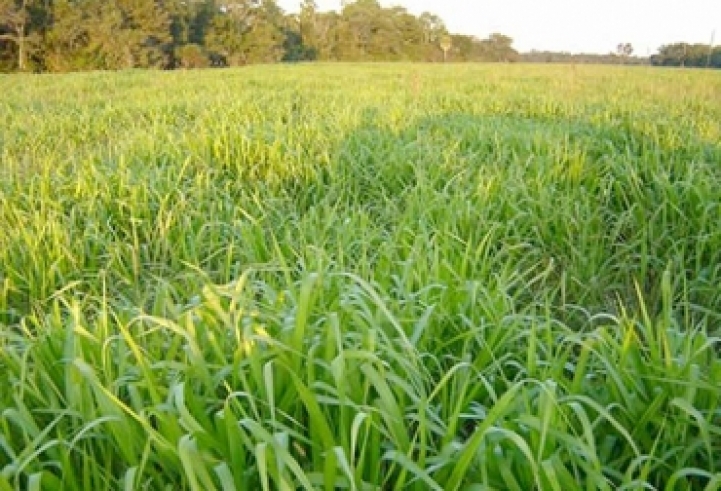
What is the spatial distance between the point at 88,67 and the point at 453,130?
35.8 m

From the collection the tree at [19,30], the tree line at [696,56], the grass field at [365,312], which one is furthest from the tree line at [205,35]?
the grass field at [365,312]

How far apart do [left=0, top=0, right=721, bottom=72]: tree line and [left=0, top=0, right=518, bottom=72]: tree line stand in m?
0.07

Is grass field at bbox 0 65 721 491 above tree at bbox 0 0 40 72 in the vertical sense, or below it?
below

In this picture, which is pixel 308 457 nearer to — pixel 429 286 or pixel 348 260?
pixel 429 286

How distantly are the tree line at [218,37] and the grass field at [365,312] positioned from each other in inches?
278

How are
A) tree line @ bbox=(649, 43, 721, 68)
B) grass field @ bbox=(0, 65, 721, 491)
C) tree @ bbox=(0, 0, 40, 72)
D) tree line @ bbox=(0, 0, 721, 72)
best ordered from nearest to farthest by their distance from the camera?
grass field @ bbox=(0, 65, 721, 491) < tree line @ bbox=(649, 43, 721, 68) < tree @ bbox=(0, 0, 40, 72) < tree line @ bbox=(0, 0, 721, 72)

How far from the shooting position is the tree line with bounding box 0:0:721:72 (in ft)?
110

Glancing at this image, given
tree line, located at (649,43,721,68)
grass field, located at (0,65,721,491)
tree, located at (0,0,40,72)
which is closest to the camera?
grass field, located at (0,65,721,491)

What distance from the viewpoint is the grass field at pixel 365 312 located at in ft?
3.66

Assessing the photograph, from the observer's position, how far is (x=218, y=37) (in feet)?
156

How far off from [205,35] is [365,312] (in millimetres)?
50535

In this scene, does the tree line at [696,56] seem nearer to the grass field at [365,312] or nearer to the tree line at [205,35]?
the grass field at [365,312]

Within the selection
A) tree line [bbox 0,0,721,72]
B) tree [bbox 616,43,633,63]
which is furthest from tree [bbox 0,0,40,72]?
tree [bbox 616,43,633,63]

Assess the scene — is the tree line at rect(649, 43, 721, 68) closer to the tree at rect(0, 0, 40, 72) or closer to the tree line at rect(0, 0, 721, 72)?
the tree line at rect(0, 0, 721, 72)
